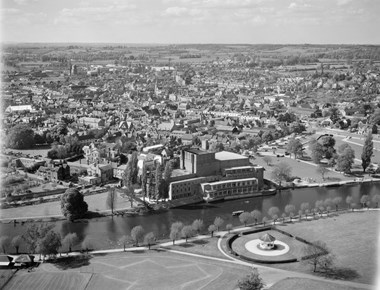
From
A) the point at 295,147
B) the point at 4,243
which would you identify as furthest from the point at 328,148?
the point at 4,243

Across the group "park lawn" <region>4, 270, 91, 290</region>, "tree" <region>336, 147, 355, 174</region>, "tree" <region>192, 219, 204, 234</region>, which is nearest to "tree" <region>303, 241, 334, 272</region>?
"tree" <region>192, 219, 204, 234</region>

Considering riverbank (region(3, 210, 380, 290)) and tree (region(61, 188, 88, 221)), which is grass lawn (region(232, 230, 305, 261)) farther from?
tree (region(61, 188, 88, 221))

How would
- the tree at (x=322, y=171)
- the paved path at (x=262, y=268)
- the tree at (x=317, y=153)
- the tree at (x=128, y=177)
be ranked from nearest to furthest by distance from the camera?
1. the paved path at (x=262, y=268)
2. the tree at (x=128, y=177)
3. the tree at (x=322, y=171)
4. the tree at (x=317, y=153)

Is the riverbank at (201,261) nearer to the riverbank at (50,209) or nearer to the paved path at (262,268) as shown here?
the paved path at (262,268)

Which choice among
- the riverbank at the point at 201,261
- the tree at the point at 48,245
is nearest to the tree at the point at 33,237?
the tree at the point at 48,245

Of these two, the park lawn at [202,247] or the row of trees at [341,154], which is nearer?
the park lawn at [202,247]

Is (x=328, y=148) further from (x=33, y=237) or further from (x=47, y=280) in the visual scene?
(x=47, y=280)
